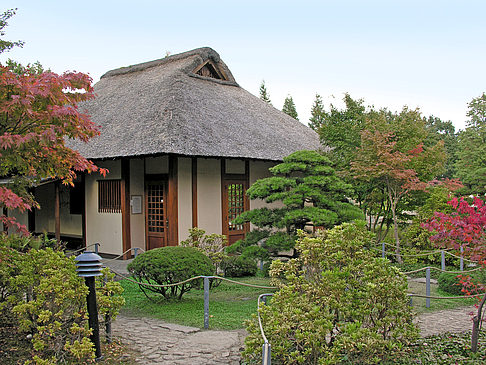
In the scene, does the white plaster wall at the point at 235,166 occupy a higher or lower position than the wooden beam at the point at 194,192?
higher

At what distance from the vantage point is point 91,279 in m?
5.14

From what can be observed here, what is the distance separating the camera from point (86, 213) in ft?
47.2

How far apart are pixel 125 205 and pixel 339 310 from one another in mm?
9539

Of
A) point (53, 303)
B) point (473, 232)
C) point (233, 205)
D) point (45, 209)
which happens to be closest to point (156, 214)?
point (233, 205)

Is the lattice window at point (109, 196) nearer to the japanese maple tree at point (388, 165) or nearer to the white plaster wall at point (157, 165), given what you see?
the white plaster wall at point (157, 165)

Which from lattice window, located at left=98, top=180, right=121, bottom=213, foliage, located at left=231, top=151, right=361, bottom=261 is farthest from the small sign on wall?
foliage, located at left=231, top=151, right=361, bottom=261

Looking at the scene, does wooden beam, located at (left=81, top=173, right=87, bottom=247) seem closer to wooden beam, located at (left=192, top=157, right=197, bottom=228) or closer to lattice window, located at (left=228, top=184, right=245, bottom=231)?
wooden beam, located at (left=192, top=157, right=197, bottom=228)

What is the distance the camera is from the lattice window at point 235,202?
1385 cm

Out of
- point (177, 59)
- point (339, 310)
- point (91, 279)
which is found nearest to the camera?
point (339, 310)

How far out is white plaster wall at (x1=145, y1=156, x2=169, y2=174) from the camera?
42.0 feet

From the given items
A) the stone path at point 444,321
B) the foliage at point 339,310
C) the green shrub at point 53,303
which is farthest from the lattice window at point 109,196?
the foliage at point 339,310

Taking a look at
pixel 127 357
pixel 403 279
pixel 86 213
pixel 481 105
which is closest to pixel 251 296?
pixel 127 357

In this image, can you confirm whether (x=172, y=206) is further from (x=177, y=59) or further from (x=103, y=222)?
(x=177, y=59)

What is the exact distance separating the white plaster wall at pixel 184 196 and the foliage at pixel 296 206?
10.9 ft
